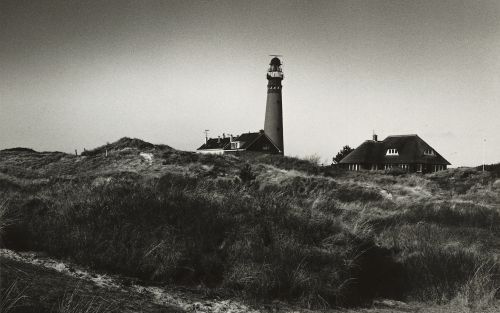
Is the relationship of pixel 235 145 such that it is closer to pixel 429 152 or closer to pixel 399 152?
pixel 399 152

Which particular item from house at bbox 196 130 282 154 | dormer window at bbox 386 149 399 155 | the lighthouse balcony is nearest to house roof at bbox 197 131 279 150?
house at bbox 196 130 282 154

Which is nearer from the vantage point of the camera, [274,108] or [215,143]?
[274,108]

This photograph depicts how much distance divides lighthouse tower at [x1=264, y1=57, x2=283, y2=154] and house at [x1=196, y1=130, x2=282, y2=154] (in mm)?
1009

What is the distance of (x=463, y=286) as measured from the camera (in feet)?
23.4

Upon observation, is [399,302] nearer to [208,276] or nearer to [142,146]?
[208,276]

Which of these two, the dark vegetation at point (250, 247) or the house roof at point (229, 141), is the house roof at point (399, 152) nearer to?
the house roof at point (229, 141)

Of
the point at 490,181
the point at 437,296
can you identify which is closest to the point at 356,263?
the point at 437,296

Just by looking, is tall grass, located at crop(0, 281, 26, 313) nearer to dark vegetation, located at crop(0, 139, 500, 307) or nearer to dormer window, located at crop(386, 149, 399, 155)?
dark vegetation, located at crop(0, 139, 500, 307)

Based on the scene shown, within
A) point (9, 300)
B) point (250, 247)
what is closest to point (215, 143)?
point (250, 247)

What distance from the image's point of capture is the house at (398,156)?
50.4 metres

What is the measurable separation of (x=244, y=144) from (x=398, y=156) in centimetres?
2017

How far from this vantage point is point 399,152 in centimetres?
5191

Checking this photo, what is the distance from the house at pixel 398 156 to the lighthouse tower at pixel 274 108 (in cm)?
983

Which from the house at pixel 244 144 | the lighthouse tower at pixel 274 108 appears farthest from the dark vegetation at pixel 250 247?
the lighthouse tower at pixel 274 108
